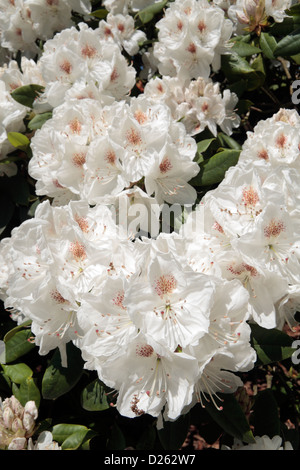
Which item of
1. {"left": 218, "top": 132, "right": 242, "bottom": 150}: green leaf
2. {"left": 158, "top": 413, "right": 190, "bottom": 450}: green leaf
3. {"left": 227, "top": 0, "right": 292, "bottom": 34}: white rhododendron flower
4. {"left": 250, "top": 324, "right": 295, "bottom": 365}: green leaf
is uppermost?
{"left": 227, "top": 0, "right": 292, "bottom": 34}: white rhododendron flower

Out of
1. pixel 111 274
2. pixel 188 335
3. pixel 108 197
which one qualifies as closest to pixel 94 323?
pixel 111 274

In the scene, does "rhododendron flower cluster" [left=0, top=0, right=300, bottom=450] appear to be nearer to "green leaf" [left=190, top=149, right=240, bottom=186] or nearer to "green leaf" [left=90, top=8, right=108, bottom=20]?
"green leaf" [left=190, top=149, right=240, bottom=186]

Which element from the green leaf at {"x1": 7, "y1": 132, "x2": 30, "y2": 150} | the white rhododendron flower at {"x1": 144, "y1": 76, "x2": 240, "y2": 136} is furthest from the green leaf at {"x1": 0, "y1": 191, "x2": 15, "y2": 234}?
the white rhododendron flower at {"x1": 144, "y1": 76, "x2": 240, "y2": 136}

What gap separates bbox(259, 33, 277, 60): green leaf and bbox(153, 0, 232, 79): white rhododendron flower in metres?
0.16

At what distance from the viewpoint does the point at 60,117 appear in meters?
1.57

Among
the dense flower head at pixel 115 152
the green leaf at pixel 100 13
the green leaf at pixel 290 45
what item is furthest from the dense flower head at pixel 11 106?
the green leaf at pixel 290 45

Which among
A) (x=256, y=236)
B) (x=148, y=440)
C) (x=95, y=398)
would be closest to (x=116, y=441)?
(x=148, y=440)

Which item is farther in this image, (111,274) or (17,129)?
(17,129)

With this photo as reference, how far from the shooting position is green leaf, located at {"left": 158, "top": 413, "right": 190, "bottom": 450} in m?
1.36

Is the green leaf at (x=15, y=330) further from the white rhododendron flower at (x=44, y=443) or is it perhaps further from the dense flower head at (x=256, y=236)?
the dense flower head at (x=256, y=236)

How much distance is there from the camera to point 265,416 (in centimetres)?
160

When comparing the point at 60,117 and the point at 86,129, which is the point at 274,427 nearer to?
the point at 86,129
